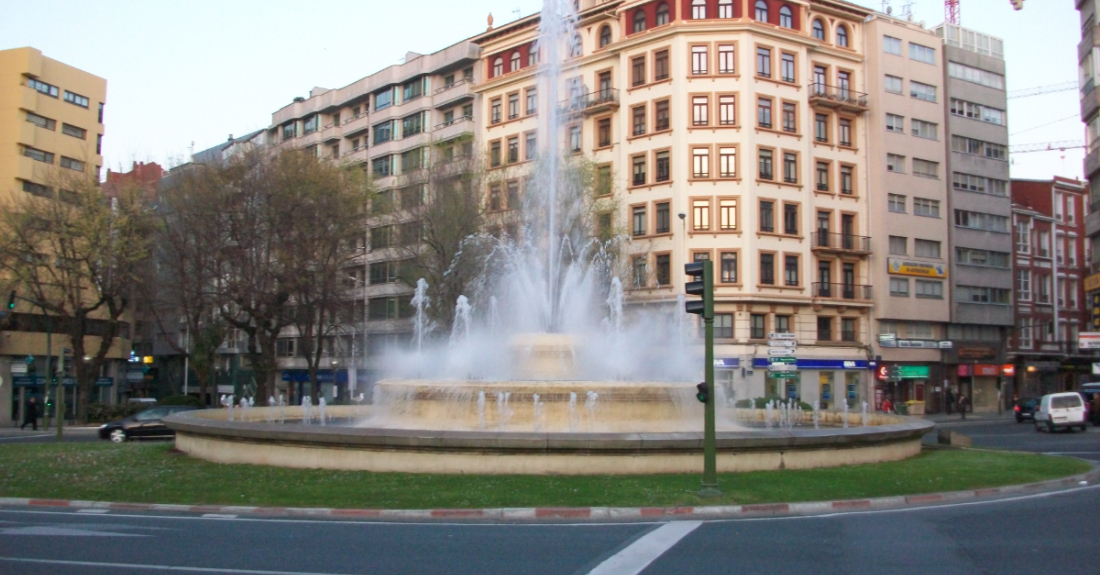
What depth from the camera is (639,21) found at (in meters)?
55.8

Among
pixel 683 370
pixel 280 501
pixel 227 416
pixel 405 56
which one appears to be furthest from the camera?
pixel 405 56

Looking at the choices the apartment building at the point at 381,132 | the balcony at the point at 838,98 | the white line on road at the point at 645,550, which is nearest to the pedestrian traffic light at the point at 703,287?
the white line on road at the point at 645,550

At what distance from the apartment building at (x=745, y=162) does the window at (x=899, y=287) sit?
1605 millimetres

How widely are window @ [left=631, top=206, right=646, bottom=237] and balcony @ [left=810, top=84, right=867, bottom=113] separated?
11977 millimetres

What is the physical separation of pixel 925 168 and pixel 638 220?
65.3ft

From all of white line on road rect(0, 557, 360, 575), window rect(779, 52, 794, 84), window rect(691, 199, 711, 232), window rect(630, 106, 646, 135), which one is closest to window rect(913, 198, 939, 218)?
window rect(779, 52, 794, 84)

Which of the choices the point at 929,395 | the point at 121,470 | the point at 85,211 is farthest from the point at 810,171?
the point at 121,470

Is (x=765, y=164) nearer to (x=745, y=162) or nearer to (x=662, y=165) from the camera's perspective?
(x=745, y=162)

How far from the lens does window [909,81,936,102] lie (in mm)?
59750

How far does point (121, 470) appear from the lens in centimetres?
1881

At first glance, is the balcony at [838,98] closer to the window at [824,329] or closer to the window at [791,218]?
the window at [791,218]

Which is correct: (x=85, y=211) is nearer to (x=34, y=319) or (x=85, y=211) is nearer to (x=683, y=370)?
(x=34, y=319)

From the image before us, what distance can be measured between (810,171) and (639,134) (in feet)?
33.8

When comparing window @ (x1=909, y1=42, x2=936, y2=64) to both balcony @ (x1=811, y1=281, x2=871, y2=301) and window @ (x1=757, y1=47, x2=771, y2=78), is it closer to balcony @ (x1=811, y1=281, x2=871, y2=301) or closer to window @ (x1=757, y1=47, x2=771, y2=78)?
window @ (x1=757, y1=47, x2=771, y2=78)
